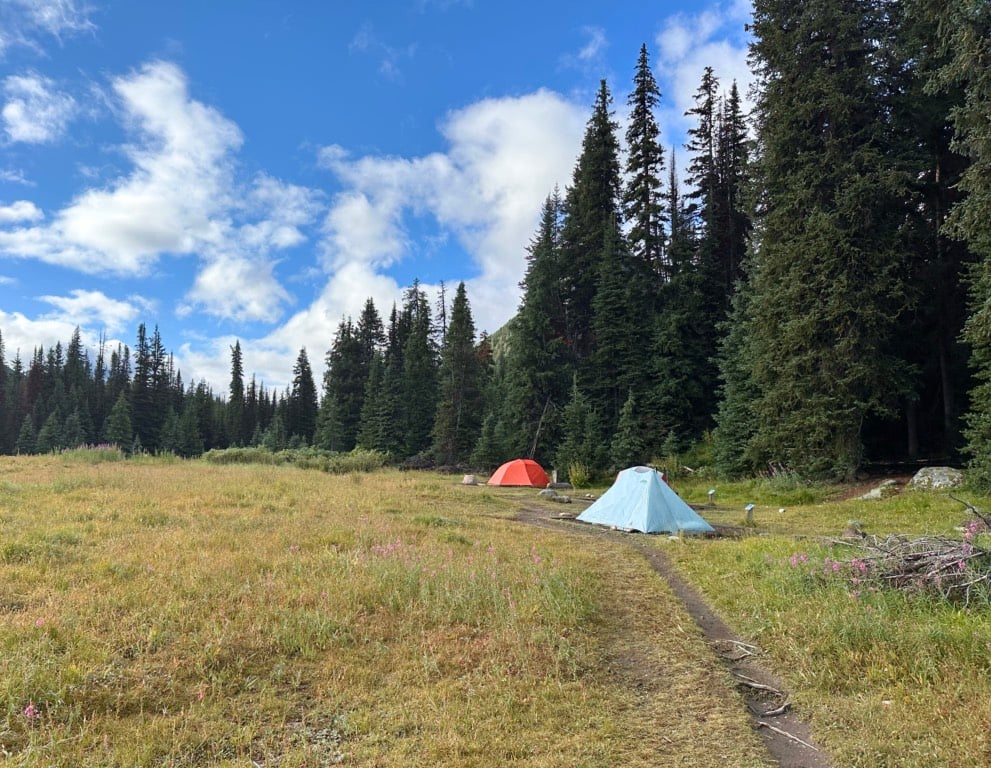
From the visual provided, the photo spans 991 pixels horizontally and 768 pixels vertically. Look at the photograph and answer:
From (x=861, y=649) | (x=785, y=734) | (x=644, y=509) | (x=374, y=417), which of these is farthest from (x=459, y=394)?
(x=785, y=734)

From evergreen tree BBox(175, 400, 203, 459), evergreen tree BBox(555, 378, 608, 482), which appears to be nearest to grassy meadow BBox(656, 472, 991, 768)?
evergreen tree BBox(555, 378, 608, 482)

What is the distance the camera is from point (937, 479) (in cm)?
1441

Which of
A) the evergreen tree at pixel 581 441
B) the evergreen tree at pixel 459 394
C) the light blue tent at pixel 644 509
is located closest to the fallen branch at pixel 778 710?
the light blue tent at pixel 644 509

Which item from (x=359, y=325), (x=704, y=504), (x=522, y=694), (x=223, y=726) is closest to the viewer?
(x=223, y=726)

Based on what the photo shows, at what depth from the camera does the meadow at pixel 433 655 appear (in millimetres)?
3570

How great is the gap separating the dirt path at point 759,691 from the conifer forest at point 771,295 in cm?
1112

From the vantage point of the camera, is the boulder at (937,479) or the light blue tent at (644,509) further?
the boulder at (937,479)

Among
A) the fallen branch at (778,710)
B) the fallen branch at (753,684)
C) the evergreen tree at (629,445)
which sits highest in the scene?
the evergreen tree at (629,445)

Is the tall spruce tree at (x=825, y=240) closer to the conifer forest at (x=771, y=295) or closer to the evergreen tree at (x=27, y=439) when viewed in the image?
the conifer forest at (x=771, y=295)

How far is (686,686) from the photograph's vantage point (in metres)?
4.52

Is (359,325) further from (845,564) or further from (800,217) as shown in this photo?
(845,564)

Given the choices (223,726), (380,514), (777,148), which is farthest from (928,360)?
(223,726)

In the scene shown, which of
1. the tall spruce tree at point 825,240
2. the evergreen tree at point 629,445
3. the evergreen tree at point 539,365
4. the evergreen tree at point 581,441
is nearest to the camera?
the tall spruce tree at point 825,240

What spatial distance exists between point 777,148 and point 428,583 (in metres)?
19.4
